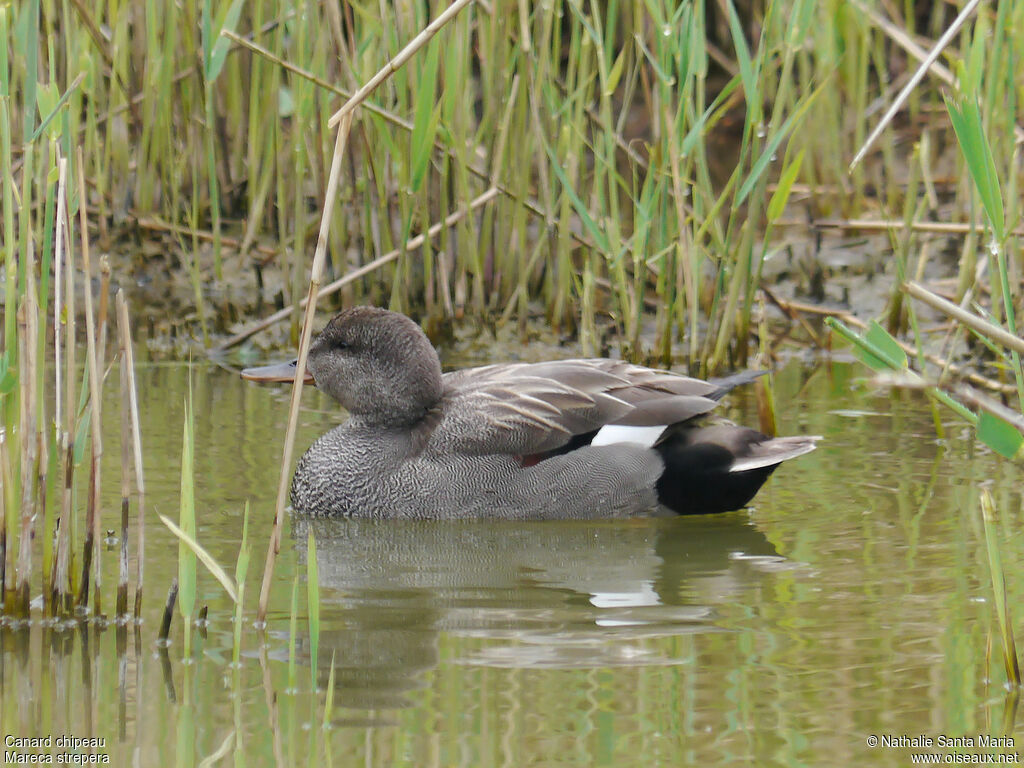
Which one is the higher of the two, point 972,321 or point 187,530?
point 972,321

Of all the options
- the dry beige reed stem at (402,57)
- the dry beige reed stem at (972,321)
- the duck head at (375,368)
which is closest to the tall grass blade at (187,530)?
the dry beige reed stem at (402,57)

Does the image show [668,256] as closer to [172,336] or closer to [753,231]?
[753,231]

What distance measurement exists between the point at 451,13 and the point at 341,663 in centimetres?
146

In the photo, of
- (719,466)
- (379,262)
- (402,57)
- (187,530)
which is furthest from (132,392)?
(379,262)

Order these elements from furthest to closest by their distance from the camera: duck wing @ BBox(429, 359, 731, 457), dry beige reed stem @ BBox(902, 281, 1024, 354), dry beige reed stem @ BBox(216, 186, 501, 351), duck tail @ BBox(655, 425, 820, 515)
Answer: dry beige reed stem @ BBox(216, 186, 501, 351) → duck wing @ BBox(429, 359, 731, 457) → duck tail @ BBox(655, 425, 820, 515) → dry beige reed stem @ BBox(902, 281, 1024, 354)

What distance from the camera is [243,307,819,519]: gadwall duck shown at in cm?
518

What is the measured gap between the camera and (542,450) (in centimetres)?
525

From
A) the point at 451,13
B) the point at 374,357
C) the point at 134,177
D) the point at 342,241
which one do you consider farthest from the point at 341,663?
the point at 134,177

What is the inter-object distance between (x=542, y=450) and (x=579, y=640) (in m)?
1.63

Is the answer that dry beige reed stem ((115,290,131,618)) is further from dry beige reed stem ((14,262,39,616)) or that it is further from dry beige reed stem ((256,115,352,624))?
dry beige reed stem ((256,115,352,624))

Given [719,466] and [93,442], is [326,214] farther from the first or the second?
[719,466]

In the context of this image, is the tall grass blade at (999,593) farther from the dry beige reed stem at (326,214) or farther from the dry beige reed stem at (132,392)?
the dry beige reed stem at (132,392)

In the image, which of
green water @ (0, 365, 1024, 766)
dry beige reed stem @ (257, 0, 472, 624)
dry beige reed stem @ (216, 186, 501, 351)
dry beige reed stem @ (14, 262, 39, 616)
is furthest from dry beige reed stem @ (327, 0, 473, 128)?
dry beige reed stem @ (216, 186, 501, 351)

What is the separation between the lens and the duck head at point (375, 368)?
546 centimetres
